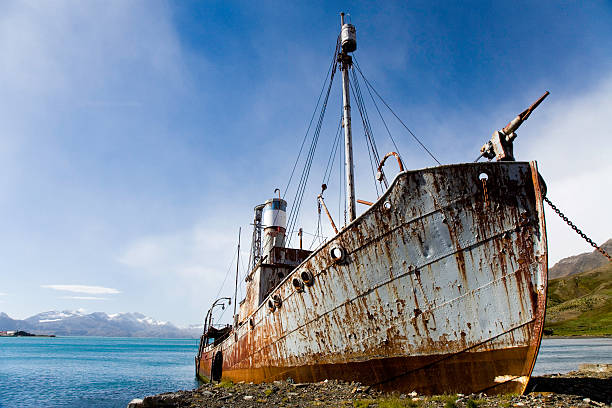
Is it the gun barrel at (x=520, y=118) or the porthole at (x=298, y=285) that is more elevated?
the gun barrel at (x=520, y=118)

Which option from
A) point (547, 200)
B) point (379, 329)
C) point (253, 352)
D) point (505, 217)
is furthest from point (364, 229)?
point (253, 352)

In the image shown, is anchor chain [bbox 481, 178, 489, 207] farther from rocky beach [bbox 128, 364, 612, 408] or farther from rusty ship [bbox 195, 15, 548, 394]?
rocky beach [bbox 128, 364, 612, 408]

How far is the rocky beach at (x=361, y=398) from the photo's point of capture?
267 inches

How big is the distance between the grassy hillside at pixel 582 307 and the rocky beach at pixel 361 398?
79.8 m

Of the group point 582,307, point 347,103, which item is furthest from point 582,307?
point 347,103

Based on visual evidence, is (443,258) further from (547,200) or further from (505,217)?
(547,200)

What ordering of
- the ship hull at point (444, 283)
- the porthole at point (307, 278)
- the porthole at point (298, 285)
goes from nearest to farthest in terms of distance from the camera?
the ship hull at point (444, 283) → the porthole at point (307, 278) → the porthole at point (298, 285)

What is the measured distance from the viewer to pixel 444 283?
7340 mm

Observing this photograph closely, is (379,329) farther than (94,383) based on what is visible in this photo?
No

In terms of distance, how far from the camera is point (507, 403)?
21.0 ft

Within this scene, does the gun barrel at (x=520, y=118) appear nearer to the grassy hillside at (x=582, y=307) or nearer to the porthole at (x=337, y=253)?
the porthole at (x=337, y=253)

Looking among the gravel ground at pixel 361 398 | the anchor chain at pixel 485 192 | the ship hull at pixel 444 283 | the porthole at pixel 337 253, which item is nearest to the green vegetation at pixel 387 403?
the gravel ground at pixel 361 398

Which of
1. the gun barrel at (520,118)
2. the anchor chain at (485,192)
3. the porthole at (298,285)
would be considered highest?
the gun barrel at (520,118)

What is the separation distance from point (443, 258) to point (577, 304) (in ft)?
430
